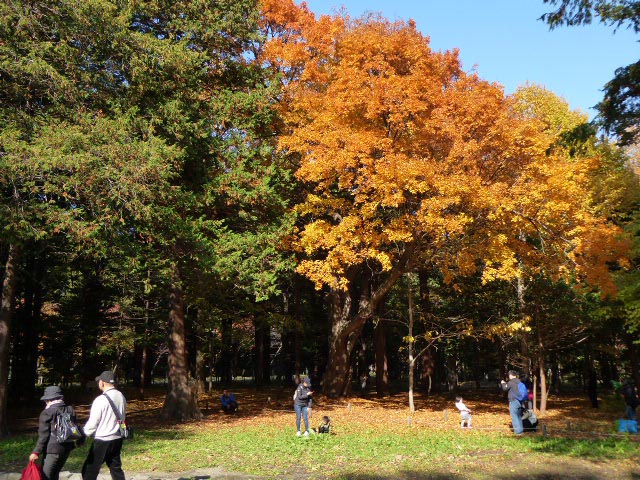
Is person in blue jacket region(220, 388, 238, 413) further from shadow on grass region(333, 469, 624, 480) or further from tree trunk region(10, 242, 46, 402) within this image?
shadow on grass region(333, 469, 624, 480)

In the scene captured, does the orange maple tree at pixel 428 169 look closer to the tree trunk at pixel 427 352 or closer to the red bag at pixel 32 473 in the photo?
the tree trunk at pixel 427 352

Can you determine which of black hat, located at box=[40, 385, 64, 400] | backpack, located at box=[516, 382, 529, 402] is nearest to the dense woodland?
backpack, located at box=[516, 382, 529, 402]

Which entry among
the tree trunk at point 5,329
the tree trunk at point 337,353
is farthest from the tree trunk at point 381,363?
the tree trunk at point 5,329

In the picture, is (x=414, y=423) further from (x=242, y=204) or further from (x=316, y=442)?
(x=242, y=204)

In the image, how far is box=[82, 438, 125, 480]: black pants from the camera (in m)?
5.82

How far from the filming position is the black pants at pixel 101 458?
5820 millimetres

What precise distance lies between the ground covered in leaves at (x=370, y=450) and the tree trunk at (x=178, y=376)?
0.56 meters

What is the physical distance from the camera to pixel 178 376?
17641 mm

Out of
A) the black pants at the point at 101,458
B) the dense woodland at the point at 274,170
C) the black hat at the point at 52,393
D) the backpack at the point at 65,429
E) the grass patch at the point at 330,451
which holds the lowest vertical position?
the grass patch at the point at 330,451

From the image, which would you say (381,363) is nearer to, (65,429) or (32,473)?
(65,429)

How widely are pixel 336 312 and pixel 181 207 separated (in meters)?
9.86

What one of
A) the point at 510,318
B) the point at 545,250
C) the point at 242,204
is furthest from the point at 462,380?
the point at 242,204

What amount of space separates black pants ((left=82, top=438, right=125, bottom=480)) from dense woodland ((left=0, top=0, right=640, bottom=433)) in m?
6.93

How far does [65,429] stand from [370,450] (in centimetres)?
650
